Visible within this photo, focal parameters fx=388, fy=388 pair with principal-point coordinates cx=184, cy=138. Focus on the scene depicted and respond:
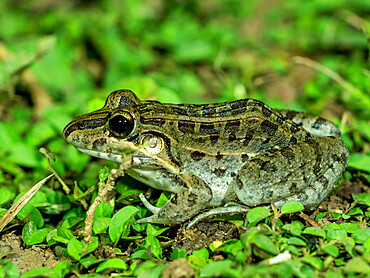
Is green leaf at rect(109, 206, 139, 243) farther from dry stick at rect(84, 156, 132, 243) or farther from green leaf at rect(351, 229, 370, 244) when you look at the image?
green leaf at rect(351, 229, 370, 244)

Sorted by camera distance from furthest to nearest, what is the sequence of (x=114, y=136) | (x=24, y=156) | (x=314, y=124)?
(x=24, y=156) → (x=314, y=124) → (x=114, y=136)

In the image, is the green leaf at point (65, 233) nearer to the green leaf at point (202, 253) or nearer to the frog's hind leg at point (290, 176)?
the green leaf at point (202, 253)

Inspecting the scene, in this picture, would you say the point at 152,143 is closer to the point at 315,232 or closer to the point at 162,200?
the point at 162,200

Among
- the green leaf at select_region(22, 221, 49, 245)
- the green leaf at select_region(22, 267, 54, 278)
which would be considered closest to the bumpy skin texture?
the green leaf at select_region(22, 221, 49, 245)

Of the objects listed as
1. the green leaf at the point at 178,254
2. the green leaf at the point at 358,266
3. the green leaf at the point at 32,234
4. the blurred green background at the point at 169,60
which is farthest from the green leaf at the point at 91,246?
the green leaf at the point at 358,266

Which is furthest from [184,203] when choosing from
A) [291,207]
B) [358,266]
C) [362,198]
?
[362,198]
